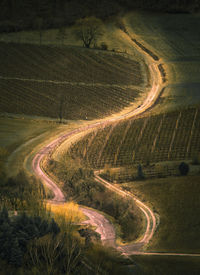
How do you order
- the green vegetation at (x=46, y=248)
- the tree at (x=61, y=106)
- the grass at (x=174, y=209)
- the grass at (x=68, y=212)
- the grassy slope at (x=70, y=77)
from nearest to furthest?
the green vegetation at (x=46, y=248) < the grass at (x=174, y=209) < the grass at (x=68, y=212) < the tree at (x=61, y=106) < the grassy slope at (x=70, y=77)

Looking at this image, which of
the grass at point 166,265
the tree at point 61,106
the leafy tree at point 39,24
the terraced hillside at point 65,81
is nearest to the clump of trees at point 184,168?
the grass at point 166,265

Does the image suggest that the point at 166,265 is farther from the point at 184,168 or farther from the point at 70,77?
the point at 70,77

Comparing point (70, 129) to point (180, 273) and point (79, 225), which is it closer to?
point (79, 225)

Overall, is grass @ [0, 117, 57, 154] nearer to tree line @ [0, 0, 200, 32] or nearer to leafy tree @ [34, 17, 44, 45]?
leafy tree @ [34, 17, 44, 45]

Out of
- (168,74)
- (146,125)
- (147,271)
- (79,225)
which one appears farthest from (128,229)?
(168,74)

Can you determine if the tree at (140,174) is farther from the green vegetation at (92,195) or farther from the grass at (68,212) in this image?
the grass at (68,212)

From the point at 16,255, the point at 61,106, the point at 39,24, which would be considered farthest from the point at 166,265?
the point at 39,24
